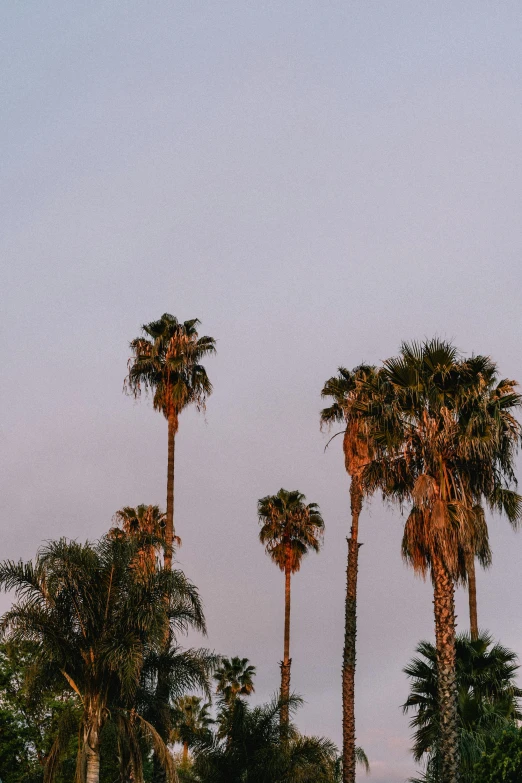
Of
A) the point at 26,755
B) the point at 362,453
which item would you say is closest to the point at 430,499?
the point at 362,453

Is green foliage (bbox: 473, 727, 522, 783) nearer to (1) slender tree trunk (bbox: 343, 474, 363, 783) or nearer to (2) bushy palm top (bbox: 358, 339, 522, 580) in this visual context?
(2) bushy palm top (bbox: 358, 339, 522, 580)

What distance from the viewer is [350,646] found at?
34.6m

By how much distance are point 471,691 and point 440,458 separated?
24.2ft

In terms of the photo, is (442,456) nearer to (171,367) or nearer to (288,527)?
(171,367)

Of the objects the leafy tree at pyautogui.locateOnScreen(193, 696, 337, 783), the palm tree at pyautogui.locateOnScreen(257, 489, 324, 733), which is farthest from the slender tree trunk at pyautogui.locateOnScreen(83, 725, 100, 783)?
the palm tree at pyautogui.locateOnScreen(257, 489, 324, 733)

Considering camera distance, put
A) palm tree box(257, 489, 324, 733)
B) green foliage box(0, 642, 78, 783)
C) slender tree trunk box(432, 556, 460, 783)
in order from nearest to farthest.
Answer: slender tree trunk box(432, 556, 460, 783) → green foliage box(0, 642, 78, 783) → palm tree box(257, 489, 324, 733)

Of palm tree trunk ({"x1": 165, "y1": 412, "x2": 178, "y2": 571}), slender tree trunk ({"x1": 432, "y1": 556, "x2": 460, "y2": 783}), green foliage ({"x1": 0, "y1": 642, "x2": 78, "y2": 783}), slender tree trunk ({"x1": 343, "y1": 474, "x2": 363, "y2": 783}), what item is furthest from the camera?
green foliage ({"x1": 0, "y1": 642, "x2": 78, "y2": 783})

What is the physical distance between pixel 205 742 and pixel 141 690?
4266mm

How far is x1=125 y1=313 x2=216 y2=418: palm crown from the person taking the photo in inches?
1533

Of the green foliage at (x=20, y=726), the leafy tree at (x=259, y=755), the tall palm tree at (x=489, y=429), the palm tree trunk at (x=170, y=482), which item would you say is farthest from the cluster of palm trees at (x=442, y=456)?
the green foliage at (x=20, y=726)

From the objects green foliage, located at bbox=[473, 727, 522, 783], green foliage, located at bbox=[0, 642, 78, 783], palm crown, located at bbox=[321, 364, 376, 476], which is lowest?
green foliage, located at bbox=[473, 727, 522, 783]

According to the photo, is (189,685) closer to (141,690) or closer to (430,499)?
(141,690)

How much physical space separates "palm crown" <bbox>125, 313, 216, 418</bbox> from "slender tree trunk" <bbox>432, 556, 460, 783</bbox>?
16.9 metres

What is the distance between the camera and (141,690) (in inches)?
1032
